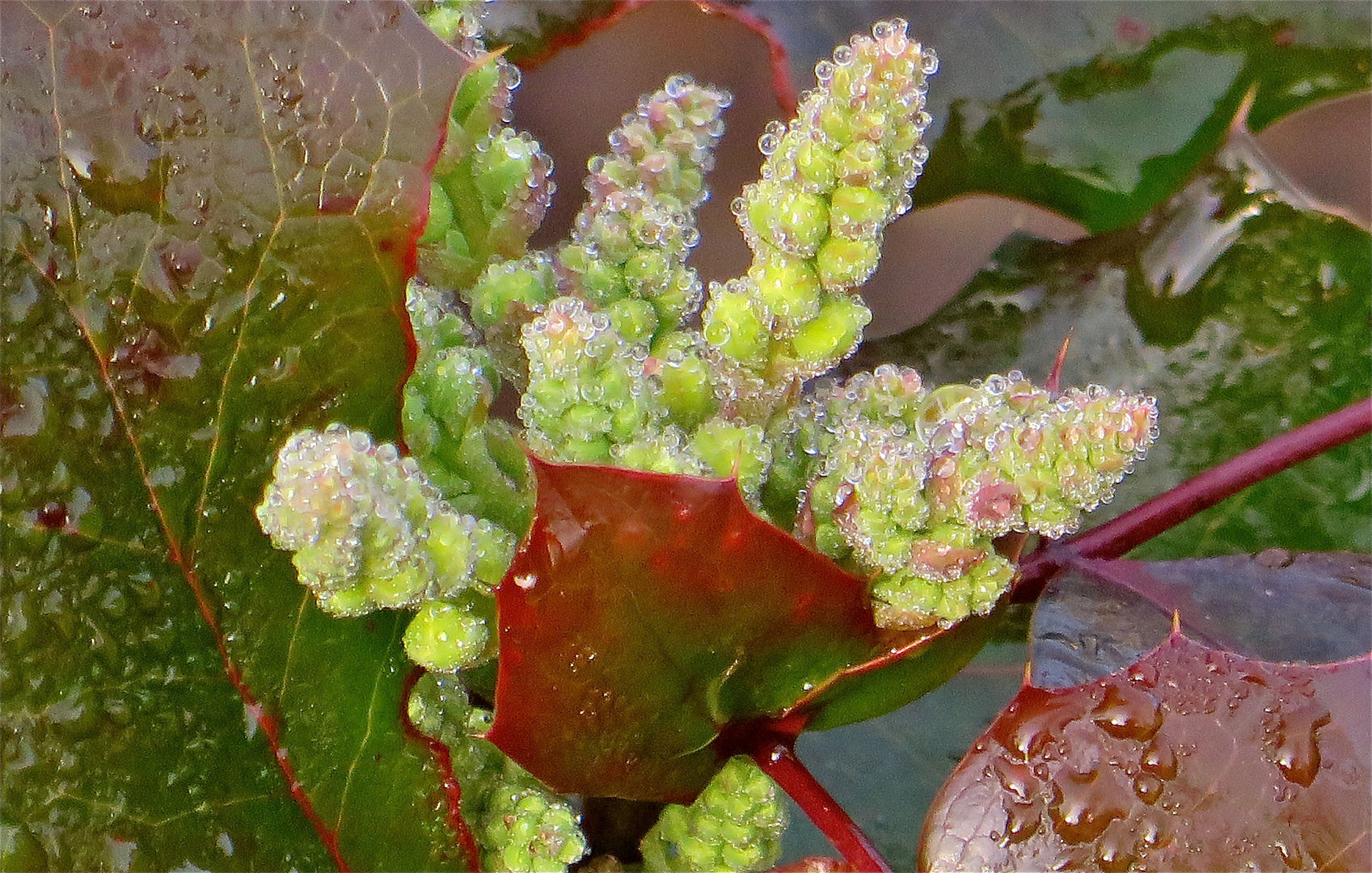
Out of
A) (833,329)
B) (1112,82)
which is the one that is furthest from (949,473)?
(1112,82)

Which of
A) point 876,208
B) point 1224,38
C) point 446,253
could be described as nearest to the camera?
point 876,208

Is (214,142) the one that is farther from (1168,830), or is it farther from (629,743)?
(1168,830)

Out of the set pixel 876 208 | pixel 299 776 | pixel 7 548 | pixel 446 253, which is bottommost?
pixel 299 776

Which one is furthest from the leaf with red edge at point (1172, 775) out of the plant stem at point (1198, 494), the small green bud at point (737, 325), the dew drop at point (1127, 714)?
the small green bud at point (737, 325)

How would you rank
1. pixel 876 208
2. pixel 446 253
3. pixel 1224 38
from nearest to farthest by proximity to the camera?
pixel 876 208 < pixel 446 253 < pixel 1224 38

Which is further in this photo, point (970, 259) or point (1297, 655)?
point (970, 259)

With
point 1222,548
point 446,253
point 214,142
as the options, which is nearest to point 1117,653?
point 1222,548
